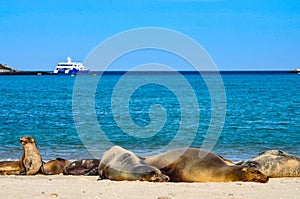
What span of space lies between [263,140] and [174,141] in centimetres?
310

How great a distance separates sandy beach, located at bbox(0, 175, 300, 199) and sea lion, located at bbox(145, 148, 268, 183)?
0.88ft

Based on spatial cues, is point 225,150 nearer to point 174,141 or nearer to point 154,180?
point 174,141

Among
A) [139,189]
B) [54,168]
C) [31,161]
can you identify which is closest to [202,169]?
[139,189]

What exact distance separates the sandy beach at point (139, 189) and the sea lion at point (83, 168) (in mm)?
1192

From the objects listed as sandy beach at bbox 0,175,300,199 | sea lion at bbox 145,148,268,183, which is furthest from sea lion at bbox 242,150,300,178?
sea lion at bbox 145,148,268,183

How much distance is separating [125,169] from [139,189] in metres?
1.23

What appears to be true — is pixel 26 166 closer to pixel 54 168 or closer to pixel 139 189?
pixel 54 168

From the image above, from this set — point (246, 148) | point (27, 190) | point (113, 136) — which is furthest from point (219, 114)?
point (27, 190)

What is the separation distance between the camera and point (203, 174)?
10.3m

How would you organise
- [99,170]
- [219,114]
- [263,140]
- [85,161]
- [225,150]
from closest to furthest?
[99,170]
[85,161]
[225,150]
[263,140]
[219,114]

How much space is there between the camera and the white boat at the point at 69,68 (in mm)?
132550

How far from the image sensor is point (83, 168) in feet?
38.5

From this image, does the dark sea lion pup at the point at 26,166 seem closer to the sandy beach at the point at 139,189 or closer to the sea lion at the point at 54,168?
the sea lion at the point at 54,168

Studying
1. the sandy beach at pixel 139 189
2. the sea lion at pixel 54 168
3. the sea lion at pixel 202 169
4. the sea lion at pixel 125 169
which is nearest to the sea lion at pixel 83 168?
the sea lion at pixel 54 168
